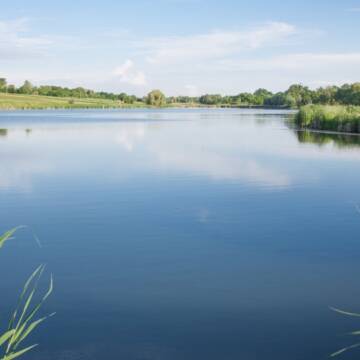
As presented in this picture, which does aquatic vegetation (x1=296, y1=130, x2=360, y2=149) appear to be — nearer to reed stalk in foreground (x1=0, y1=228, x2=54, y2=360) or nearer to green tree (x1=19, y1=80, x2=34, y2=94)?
reed stalk in foreground (x1=0, y1=228, x2=54, y2=360)

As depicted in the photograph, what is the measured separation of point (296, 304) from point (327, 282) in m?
1.36

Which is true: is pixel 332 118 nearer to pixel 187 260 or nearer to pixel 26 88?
pixel 187 260

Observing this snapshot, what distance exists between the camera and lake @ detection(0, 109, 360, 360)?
24.2 ft

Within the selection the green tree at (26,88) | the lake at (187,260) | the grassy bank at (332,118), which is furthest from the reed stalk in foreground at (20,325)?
the green tree at (26,88)

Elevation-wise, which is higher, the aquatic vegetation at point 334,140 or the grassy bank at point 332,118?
the grassy bank at point 332,118

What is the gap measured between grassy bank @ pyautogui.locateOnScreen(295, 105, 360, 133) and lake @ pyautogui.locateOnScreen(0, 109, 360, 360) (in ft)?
81.2

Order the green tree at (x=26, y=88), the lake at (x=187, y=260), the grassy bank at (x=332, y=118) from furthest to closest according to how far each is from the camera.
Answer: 1. the green tree at (x=26, y=88)
2. the grassy bank at (x=332, y=118)
3. the lake at (x=187, y=260)

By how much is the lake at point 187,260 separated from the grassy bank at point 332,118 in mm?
24761

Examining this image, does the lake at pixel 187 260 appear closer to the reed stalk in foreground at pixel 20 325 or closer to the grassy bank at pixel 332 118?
the reed stalk in foreground at pixel 20 325

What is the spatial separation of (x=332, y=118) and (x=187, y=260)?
136 feet

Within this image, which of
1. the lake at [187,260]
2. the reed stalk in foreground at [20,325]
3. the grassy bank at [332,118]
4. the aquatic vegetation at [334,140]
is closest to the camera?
Result: the reed stalk in foreground at [20,325]

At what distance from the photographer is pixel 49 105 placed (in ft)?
516

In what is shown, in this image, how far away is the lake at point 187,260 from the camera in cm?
738

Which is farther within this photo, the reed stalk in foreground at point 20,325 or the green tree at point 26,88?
the green tree at point 26,88
